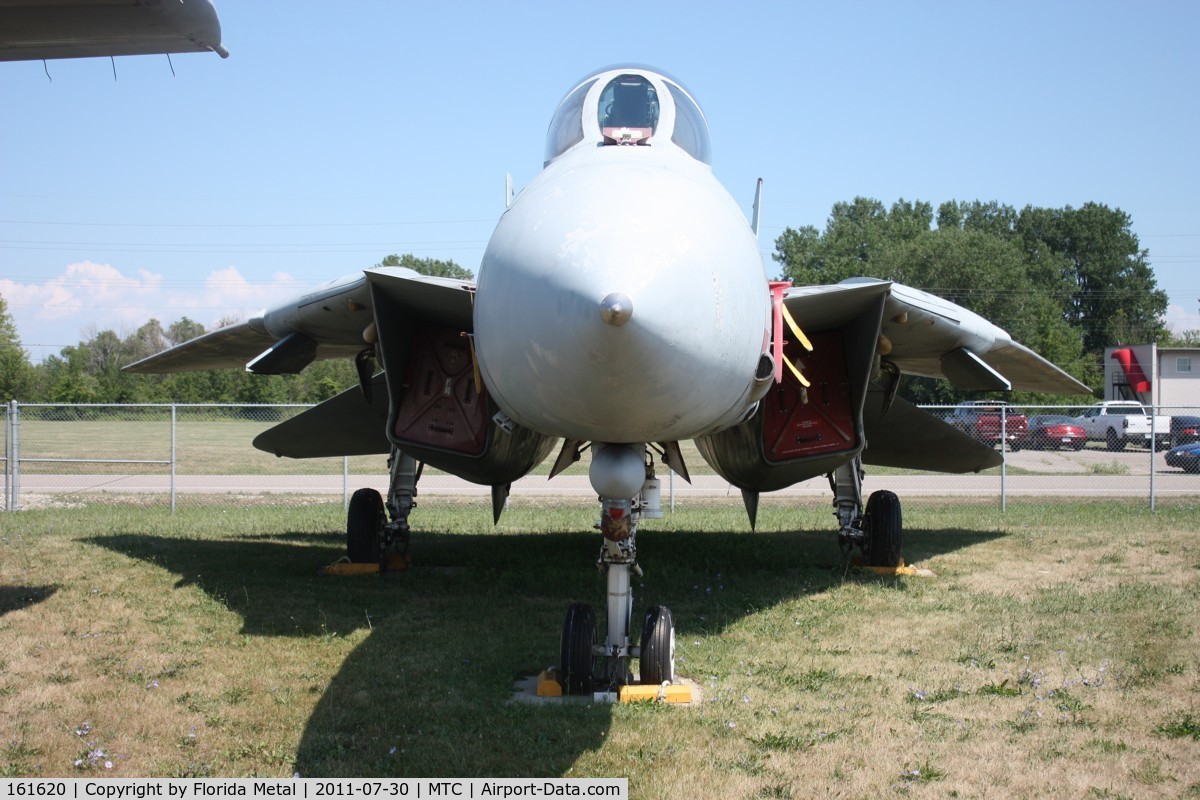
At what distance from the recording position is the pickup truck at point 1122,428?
3266cm

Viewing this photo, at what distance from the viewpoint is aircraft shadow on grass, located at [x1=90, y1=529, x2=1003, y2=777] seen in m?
4.66

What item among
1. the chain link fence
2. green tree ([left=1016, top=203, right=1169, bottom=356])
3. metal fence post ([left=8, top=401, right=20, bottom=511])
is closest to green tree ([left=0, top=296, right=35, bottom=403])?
the chain link fence

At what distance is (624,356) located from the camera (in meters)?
3.44

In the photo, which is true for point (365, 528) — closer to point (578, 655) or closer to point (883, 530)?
point (578, 655)

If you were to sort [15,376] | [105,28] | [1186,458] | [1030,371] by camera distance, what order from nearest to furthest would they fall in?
[105,28] < [1030,371] < [1186,458] < [15,376]

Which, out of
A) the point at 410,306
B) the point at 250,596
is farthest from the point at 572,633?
the point at 250,596

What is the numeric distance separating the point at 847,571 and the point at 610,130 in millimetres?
5402

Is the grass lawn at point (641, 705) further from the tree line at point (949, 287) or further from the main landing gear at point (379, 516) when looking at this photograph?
the tree line at point (949, 287)

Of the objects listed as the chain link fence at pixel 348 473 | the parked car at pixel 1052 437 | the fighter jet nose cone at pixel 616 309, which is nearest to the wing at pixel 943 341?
the fighter jet nose cone at pixel 616 309

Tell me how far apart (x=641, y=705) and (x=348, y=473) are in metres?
20.4

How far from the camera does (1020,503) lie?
17344 mm

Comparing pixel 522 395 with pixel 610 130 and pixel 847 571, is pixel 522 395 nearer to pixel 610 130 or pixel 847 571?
pixel 610 130

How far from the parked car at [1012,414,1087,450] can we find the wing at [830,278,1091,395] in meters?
23.7

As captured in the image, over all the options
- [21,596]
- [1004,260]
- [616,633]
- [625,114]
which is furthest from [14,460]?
[1004,260]
